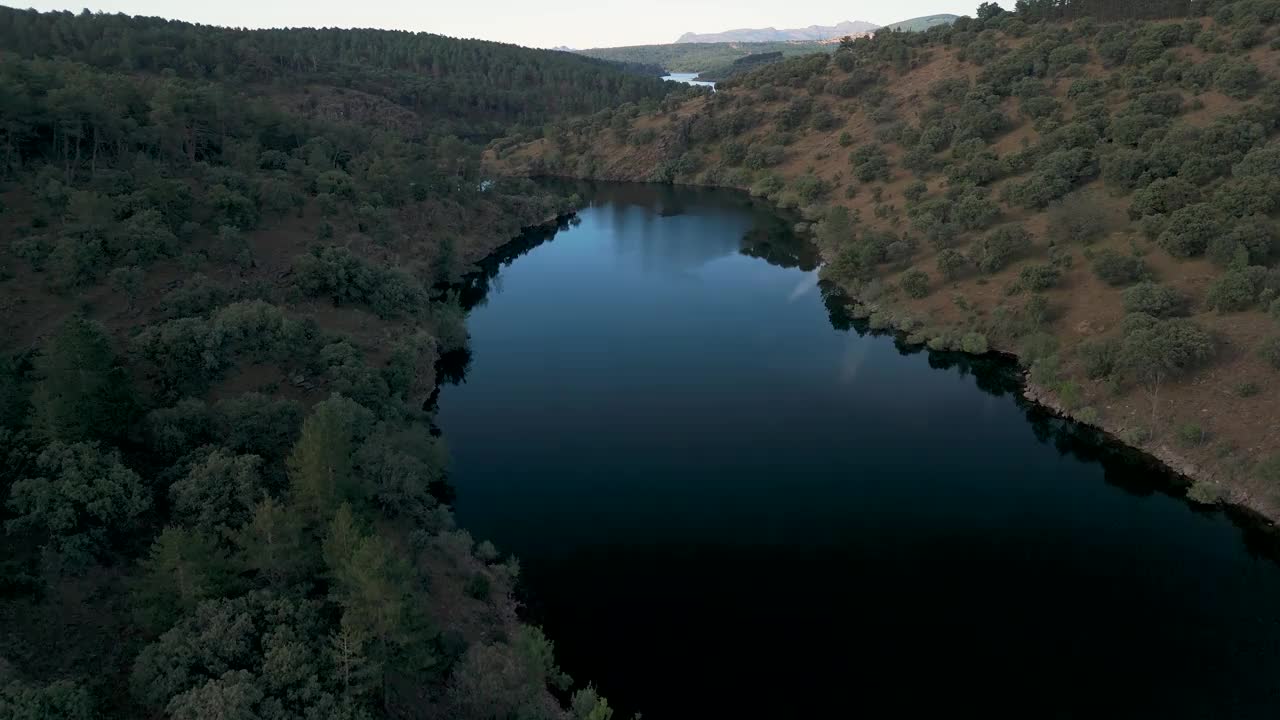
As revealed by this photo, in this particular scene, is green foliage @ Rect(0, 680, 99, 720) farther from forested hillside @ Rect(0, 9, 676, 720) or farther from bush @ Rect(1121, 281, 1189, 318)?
bush @ Rect(1121, 281, 1189, 318)

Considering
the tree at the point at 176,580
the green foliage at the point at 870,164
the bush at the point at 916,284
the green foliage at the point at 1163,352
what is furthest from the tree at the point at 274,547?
the green foliage at the point at 870,164

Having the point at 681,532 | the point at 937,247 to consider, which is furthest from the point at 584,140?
the point at 681,532

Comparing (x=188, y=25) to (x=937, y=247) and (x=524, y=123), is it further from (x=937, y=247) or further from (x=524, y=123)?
(x=937, y=247)

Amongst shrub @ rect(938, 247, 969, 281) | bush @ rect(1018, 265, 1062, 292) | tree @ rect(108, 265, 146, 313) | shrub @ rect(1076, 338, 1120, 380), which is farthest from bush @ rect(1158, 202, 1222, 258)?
tree @ rect(108, 265, 146, 313)

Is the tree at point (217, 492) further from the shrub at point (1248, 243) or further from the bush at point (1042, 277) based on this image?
the shrub at point (1248, 243)

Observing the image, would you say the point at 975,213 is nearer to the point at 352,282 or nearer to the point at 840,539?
the point at 840,539

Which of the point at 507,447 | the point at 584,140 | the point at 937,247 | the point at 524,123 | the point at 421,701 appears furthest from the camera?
the point at 524,123
